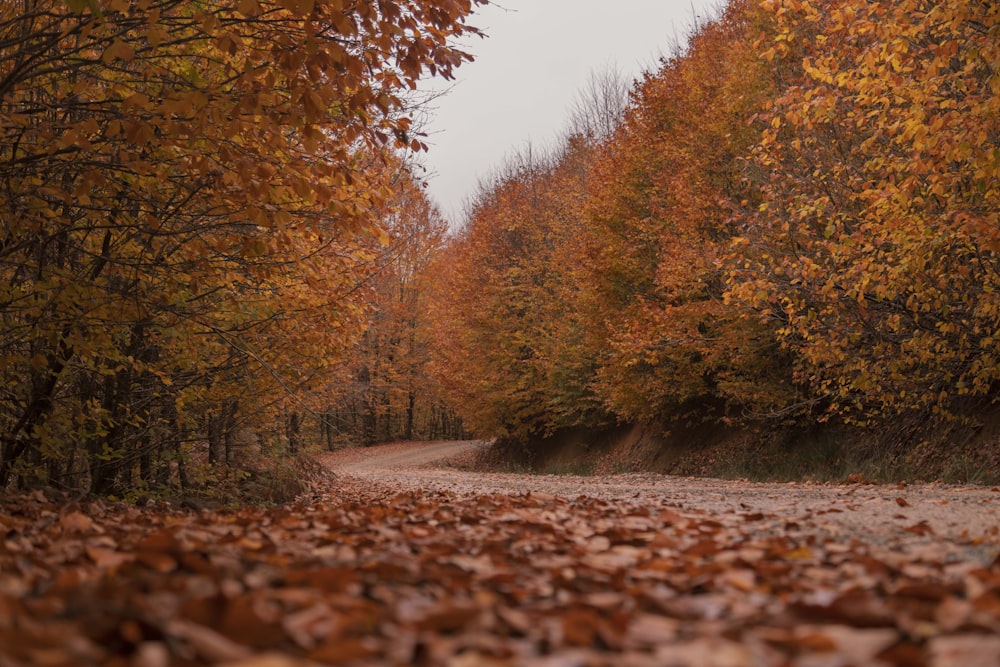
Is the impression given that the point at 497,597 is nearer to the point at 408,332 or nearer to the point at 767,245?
the point at 767,245

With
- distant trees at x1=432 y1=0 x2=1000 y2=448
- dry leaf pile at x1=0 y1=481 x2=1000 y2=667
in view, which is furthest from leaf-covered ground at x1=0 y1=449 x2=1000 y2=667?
distant trees at x1=432 y1=0 x2=1000 y2=448

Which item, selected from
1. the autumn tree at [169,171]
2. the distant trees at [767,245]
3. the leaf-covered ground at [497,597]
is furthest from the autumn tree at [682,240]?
the leaf-covered ground at [497,597]

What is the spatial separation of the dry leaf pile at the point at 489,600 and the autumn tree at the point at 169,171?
248 centimetres

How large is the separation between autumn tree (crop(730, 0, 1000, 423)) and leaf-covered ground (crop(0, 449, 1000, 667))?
479 cm

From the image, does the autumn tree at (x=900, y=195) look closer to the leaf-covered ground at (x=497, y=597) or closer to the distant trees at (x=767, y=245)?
the distant trees at (x=767, y=245)

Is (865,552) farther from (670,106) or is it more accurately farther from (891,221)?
(670,106)

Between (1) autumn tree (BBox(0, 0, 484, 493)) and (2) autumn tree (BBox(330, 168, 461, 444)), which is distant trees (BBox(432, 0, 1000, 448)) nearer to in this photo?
(1) autumn tree (BBox(0, 0, 484, 493))

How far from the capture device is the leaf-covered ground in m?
1.63

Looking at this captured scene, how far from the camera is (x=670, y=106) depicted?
1831 cm

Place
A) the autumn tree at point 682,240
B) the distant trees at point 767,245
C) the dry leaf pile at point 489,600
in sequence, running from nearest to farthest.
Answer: the dry leaf pile at point 489,600
the distant trees at point 767,245
the autumn tree at point 682,240

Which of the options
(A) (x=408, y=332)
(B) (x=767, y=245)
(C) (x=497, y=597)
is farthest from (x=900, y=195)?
(A) (x=408, y=332)

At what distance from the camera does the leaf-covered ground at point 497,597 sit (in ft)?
5.36

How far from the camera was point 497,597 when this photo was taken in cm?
235

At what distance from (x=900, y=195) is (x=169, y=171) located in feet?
22.6
